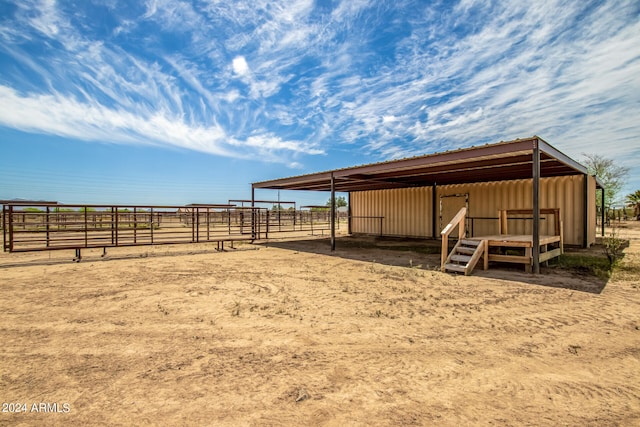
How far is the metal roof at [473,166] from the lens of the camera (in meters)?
7.46

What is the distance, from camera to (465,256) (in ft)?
25.3

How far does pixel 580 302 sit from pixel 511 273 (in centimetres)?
242

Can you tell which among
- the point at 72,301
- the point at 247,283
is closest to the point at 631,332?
the point at 247,283

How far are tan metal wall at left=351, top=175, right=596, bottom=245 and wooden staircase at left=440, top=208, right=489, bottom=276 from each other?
481 cm

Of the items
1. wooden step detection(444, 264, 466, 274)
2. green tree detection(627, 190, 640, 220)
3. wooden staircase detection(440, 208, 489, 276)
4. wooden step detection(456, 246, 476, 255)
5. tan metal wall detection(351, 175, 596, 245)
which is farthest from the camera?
green tree detection(627, 190, 640, 220)

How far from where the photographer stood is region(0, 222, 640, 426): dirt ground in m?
2.32

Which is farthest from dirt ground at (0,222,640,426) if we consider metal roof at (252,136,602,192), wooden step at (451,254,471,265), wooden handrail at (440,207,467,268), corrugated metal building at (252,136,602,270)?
corrugated metal building at (252,136,602,270)

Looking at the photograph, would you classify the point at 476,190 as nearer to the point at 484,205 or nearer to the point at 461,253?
the point at 484,205

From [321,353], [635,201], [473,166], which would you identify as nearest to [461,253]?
[473,166]

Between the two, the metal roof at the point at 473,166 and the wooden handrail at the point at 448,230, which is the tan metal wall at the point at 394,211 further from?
the wooden handrail at the point at 448,230

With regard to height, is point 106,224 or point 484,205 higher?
point 484,205

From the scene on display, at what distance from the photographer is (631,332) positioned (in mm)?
3738

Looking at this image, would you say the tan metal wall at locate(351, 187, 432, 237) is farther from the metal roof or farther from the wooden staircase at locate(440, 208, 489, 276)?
the wooden staircase at locate(440, 208, 489, 276)

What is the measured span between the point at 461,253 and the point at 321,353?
6.29 m
